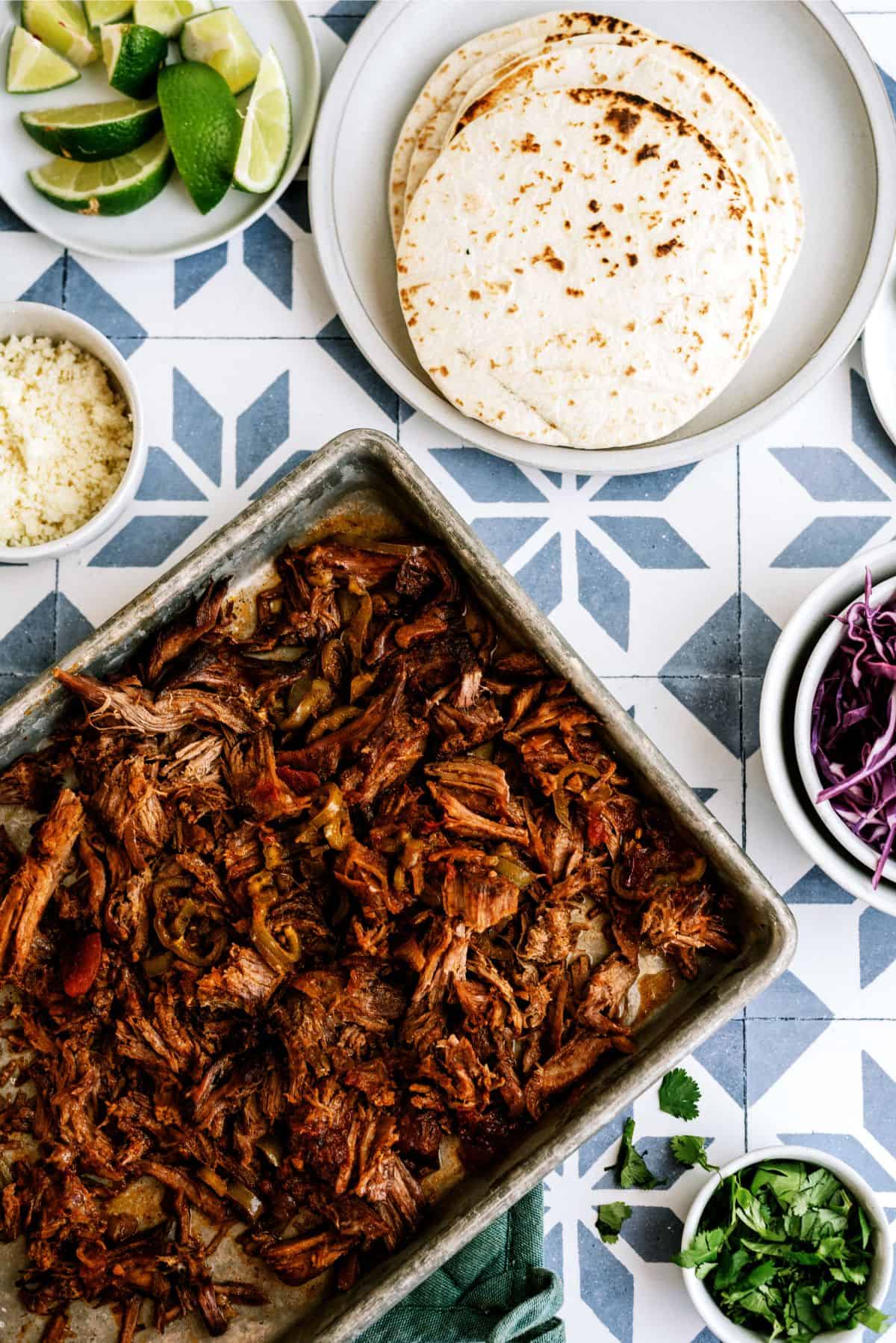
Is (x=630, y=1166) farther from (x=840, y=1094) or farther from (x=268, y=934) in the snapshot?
(x=268, y=934)

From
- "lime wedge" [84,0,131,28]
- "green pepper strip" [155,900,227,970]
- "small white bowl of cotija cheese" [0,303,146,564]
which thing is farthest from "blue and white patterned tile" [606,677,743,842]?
"lime wedge" [84,0,131,28]

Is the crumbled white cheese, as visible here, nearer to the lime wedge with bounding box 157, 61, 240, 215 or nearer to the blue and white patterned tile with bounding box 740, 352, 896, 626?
the lime wedge with bounding box 157, 61, 240, 215

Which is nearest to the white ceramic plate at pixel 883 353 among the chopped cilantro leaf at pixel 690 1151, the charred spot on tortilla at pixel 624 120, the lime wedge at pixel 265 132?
the charred spot on tortilla at pixel 624 120

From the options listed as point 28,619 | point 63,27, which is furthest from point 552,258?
point 28,619

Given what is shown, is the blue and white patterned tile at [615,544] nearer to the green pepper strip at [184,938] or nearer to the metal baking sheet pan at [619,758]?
the metal baking sheet pan at [619,758]

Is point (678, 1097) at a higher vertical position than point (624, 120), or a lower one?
lower
